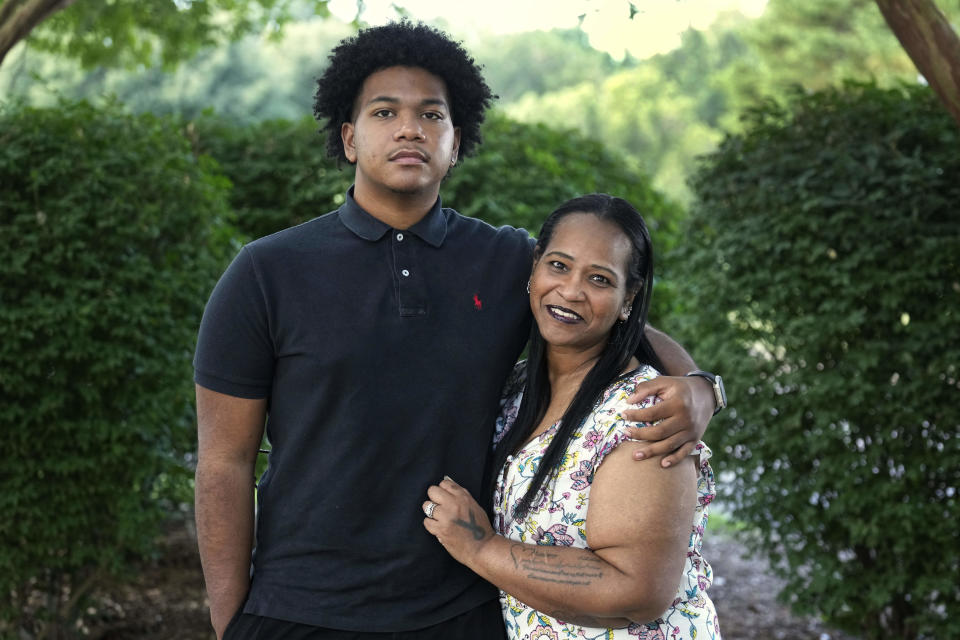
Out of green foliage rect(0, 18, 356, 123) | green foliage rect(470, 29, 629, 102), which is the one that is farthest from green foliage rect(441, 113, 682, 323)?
green foliage rect(470, 29, 629, 102)

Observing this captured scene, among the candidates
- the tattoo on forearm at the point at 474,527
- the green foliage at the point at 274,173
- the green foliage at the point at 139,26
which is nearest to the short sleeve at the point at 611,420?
the tattoo on forearm at the point at 474,527

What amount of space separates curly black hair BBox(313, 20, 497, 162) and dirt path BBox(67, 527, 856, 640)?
3199mm

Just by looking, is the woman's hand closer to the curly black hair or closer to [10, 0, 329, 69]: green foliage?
the curly black hair

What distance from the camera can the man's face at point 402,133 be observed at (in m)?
2.55

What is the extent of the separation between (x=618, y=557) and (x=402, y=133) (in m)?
1.14

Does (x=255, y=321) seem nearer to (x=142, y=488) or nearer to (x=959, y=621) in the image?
(x=142, y=488)

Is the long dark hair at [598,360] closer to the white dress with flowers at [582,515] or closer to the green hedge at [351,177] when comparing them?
the white dress with flowers at [582,515]

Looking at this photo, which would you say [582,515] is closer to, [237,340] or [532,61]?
[237,340]

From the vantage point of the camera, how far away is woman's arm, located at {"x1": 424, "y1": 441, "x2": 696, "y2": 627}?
2.20 metres

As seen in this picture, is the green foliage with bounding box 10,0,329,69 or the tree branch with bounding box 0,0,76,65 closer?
the tree branch with bounding box 0,0,76,65

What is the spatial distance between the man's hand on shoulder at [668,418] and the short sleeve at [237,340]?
87 centimetres

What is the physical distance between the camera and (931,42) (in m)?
3.99

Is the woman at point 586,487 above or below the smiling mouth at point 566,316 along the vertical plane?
below

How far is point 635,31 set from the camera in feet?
15.6
